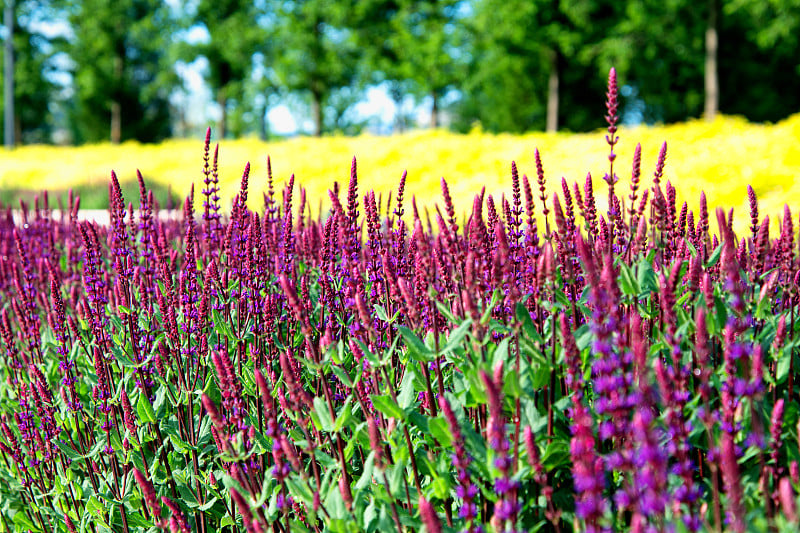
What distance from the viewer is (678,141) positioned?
1008 cm

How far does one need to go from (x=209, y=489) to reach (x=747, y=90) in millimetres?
37124

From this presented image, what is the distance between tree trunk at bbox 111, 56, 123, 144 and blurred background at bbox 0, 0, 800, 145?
0.09m

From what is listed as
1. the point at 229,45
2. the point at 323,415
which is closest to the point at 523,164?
the point at 323,415

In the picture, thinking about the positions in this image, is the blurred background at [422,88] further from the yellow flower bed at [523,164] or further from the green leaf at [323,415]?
the green leaf at [323,415]

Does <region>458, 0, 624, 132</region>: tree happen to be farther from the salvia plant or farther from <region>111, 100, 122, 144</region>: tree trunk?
<region>111, 100, 122, 144</region>: tree trunk

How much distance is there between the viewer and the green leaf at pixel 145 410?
2.45m

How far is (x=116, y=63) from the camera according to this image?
142 ft

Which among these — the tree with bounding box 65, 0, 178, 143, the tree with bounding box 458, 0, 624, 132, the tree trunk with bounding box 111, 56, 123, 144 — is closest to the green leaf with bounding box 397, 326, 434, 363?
the tree with bounding box 458, 0, 624, 132

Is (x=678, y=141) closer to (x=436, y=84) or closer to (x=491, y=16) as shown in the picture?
(x=491, y=16)

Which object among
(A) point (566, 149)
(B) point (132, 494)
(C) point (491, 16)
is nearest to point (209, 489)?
(B) point (132, 494)

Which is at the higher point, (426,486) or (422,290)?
(422,290)

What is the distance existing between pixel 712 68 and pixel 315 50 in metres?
18.3

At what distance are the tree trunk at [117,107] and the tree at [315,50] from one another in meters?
14.8

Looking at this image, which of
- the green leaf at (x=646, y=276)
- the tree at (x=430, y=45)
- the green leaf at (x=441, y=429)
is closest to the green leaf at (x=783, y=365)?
the green leaf at (x=646, y=276)
